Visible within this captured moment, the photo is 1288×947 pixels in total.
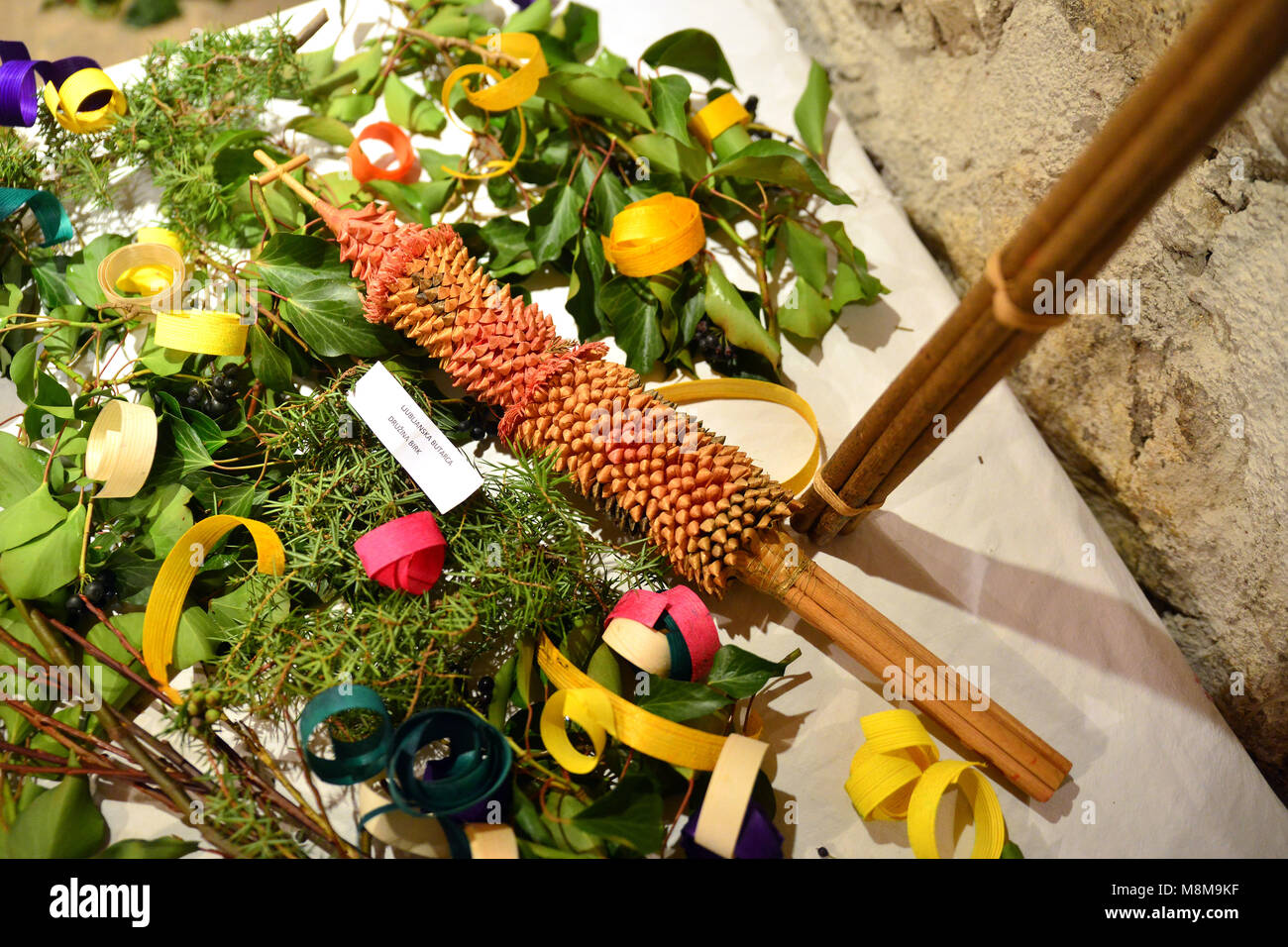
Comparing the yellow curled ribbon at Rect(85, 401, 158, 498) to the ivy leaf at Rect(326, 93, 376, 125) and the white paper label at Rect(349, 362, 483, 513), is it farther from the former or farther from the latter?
the ivy leaf at Rect(326, 93, 376, 125)

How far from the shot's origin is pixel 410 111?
118cm

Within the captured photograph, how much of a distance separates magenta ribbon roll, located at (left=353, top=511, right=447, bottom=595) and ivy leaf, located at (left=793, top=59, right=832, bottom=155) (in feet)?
2.48

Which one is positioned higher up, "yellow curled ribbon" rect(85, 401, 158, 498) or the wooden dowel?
the wooden dowel

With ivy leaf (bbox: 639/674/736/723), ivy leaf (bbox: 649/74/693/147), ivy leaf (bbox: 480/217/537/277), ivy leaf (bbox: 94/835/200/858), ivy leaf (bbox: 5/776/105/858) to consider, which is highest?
ivy leaf (bbox: 649/74/693/147)

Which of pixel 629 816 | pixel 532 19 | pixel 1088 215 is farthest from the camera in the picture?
pixel 532 19

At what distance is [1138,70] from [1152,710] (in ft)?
2.22

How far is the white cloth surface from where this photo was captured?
0.86 metres

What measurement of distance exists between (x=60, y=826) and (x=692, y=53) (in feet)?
3.69

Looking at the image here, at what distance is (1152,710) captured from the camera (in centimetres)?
90

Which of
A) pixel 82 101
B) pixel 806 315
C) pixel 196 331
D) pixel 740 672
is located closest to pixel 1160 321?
pixel 806 315

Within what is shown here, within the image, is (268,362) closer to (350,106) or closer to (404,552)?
(404,552)

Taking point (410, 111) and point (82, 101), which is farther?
point (410, 111)

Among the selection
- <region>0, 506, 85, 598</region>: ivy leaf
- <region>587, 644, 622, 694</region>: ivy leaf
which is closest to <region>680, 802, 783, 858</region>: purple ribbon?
<region>587, 644, 622, 694</region>: ivy leaf
